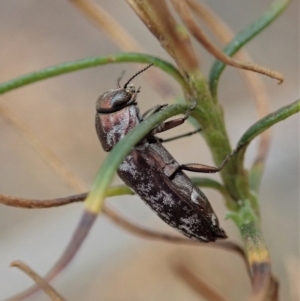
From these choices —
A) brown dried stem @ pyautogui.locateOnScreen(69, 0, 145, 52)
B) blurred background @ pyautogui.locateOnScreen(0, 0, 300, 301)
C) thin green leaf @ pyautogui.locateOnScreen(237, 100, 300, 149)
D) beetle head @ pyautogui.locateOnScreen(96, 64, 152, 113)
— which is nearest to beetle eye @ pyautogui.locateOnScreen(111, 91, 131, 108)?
beetle head @ pyautogui.locateOnScreen(96, 64, 152, 113)

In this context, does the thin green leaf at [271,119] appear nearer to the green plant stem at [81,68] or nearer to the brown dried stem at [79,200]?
the green plant stem at [81,68]

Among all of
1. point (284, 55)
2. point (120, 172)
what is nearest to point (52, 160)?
point (120, 172)

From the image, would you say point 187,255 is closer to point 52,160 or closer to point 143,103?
point 143,103

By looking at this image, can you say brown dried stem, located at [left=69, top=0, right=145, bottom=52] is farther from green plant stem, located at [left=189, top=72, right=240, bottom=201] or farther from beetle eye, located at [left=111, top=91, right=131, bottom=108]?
green plant stem, located at [left=189, top=72, right=240, bottom=201]

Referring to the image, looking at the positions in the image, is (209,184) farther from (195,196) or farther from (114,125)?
(114,125)

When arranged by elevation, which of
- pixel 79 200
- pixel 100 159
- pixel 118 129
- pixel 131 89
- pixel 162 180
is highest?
pixel 100 159

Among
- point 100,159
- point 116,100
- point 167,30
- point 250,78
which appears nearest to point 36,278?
point 167,30
